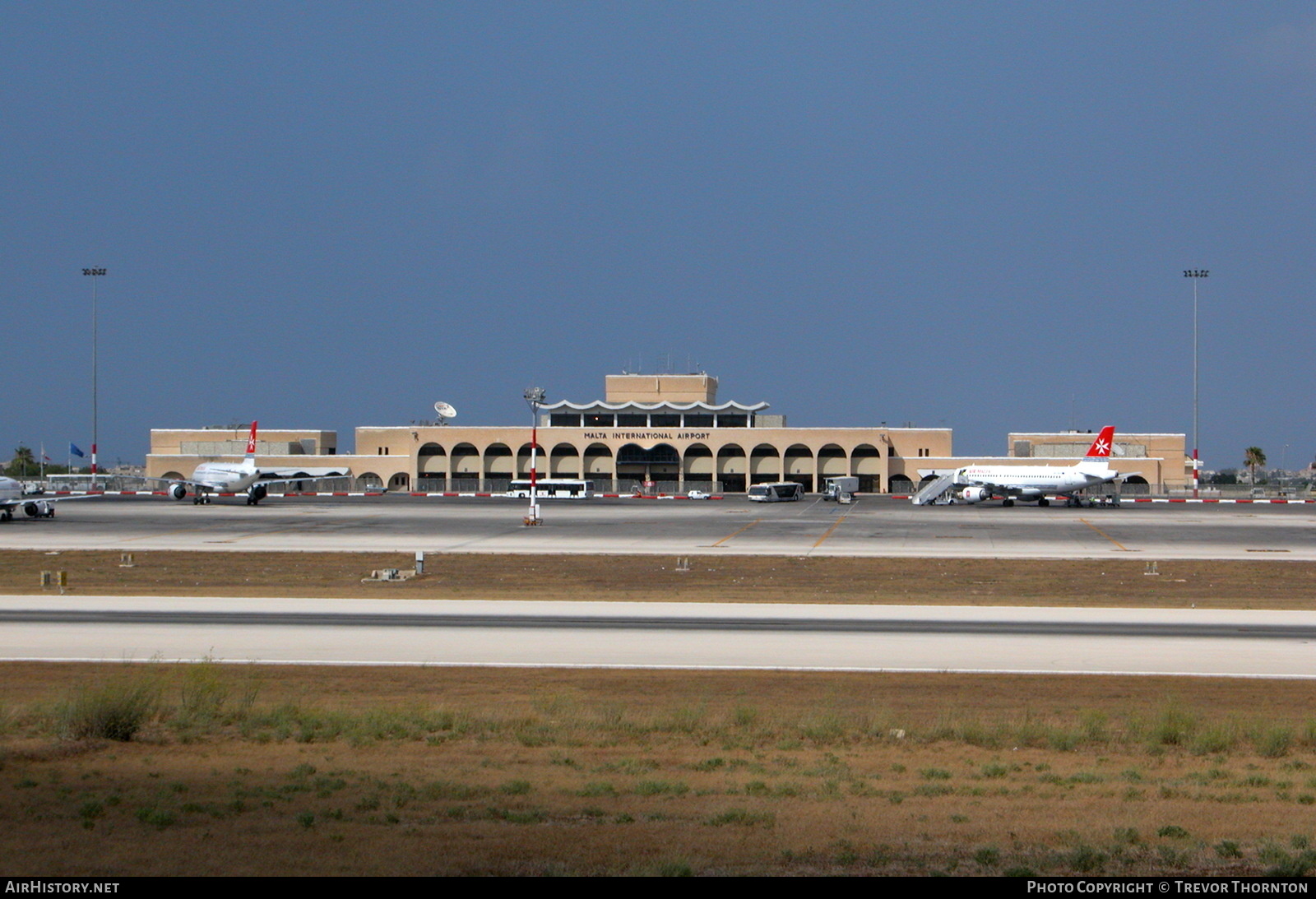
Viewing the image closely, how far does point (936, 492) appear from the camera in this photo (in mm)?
99188

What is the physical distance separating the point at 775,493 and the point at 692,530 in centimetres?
4637

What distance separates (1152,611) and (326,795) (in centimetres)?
2679

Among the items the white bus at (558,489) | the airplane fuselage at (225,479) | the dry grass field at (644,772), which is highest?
the airplane fuselage at (225,479)

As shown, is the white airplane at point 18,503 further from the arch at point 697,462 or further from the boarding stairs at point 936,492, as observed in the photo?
the arch at point 697,462

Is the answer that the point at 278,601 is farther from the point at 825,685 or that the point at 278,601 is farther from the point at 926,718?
the point at 926,718

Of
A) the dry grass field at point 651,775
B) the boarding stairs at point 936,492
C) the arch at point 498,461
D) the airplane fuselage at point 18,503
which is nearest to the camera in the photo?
the dry grass field at point 651,775

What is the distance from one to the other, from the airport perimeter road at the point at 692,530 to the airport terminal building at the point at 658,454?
39938 millimetres

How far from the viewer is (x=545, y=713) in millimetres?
18062

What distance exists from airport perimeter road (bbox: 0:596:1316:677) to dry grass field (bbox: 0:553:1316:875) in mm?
1613

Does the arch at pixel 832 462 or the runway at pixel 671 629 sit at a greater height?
the arch at pixel 832 462

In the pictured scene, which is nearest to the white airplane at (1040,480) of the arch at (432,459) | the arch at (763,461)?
the arch at (763,461)

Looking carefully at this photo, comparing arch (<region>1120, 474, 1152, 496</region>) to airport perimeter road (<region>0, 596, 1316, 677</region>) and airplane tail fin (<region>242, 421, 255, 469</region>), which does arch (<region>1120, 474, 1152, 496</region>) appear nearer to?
airplane tail fin (<region>242, 421, 255, 469</region>)

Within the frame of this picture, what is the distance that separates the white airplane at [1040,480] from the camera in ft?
304

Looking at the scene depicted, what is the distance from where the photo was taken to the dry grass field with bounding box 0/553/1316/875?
35.4 ft
